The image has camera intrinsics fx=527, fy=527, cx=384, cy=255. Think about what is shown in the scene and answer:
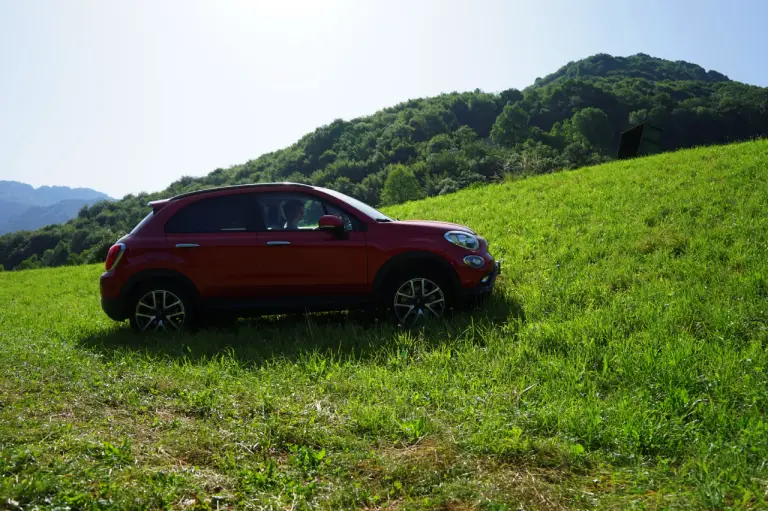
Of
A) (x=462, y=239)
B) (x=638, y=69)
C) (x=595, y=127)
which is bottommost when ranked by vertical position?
(x=462, y=239)

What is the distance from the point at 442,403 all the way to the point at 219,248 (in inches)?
135

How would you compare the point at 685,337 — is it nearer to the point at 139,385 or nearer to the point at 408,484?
the point at 408,484

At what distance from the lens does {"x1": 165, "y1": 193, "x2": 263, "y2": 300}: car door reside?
5969 mm

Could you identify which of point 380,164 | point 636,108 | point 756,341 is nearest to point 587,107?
point 636,108

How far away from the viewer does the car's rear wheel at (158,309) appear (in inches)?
240

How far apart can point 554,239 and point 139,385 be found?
22.4ft

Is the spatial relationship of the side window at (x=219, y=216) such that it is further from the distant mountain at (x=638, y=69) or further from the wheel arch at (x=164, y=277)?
the distant mountain at (x=638, y=69)

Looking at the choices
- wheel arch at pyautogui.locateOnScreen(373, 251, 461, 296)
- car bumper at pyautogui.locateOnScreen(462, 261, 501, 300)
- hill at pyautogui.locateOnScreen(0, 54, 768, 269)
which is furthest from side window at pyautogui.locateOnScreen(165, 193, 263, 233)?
→ hill at pyautogui.locateOnScreen(0, 54, 768, 269)

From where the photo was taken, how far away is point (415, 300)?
591 cm

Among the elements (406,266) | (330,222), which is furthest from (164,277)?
(406,266)

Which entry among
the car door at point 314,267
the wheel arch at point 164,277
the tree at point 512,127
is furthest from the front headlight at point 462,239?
the tree at point 512,127

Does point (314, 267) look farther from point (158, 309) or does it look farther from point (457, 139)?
point (457, 139)

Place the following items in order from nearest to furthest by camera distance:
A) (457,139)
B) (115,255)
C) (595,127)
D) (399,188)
Answer: 1. (115,255)
2. (399,188)
3. (595,127)
4. (457,139)

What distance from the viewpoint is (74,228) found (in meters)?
75.4
